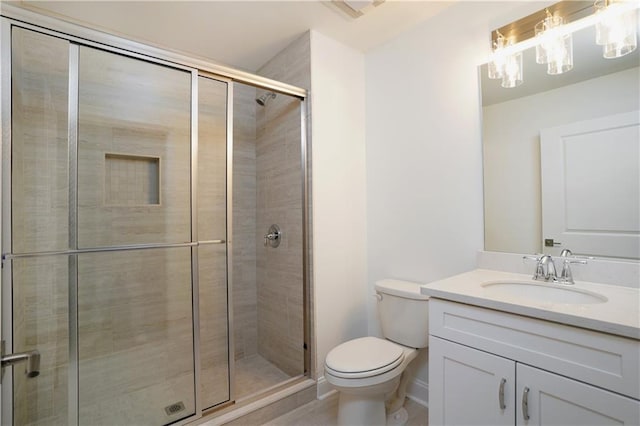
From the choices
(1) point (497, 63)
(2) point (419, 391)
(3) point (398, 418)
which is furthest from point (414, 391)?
(1) point (497, 63)

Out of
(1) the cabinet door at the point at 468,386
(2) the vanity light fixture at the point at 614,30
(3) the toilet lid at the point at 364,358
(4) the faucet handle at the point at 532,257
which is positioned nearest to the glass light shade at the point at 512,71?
(2) the vanity light fixture at the point at 614,30

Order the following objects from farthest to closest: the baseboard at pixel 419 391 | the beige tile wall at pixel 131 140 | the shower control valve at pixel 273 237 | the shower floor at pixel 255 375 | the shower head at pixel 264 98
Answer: the shower head at pixel 264 98 → the shower control valve at pixel 273 237 → the shower floor at pixel 255 375 → the baseboard at pixel 419 391 → the beige tile wall at pixel 131 140

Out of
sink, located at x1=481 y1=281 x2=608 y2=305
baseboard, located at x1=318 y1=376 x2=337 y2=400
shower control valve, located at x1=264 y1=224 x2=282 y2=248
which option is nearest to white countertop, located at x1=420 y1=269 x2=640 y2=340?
sink, located at x1=481 y1=281 x2=608 y2=305

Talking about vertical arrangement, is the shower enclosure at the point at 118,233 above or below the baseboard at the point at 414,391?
above

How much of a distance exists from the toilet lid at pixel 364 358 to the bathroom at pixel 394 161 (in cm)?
35

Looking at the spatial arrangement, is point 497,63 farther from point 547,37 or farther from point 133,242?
point 133,242

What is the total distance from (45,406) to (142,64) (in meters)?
1.62

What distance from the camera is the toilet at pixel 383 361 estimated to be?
4.66 feet

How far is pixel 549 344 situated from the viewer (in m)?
0.94

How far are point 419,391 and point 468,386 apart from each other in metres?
0.84

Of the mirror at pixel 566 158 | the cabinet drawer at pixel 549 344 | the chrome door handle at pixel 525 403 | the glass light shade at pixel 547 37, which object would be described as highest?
the glass light shade at pixel 547 37

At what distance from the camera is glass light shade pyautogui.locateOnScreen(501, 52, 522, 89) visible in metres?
1.51

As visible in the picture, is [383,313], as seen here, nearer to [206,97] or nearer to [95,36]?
[206,97]

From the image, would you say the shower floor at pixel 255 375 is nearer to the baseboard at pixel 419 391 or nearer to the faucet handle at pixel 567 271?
the baseboard at pixel 419 391
